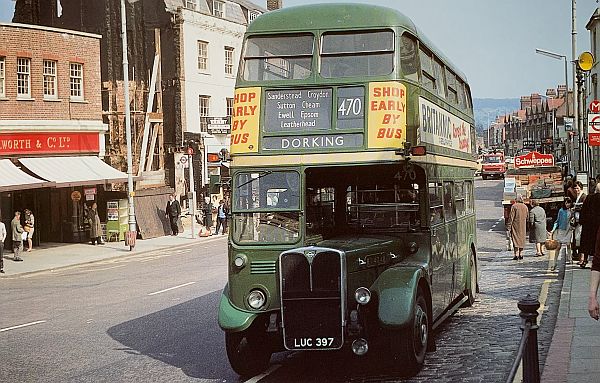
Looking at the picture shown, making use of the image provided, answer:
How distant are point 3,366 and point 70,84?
26751 millimetres

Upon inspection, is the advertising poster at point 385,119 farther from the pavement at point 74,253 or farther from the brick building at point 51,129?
the brick building at point 51,129

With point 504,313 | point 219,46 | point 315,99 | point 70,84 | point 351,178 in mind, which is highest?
point 219,46

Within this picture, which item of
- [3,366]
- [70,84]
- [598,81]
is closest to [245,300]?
[3,366]

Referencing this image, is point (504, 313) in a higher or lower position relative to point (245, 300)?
lower

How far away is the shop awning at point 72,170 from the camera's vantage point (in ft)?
108

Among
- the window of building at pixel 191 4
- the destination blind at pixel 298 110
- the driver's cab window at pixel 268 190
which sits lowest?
the driver's cab window at pixel 268 190

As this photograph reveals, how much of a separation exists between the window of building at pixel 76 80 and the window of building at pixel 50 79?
1.10 meters

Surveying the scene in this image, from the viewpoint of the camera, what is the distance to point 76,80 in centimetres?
3716

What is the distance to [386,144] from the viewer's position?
10.4 meters

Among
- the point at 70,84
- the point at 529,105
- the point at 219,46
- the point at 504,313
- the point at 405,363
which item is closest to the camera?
the point at 405,363

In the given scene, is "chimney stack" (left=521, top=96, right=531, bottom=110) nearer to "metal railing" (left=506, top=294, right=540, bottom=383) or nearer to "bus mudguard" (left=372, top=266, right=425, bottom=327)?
"bus mudguard" (left=372, top=266, right=425, bottom=327)

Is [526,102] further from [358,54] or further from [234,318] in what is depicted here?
[234,318]

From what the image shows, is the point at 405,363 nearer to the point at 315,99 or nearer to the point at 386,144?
the point at 386,144


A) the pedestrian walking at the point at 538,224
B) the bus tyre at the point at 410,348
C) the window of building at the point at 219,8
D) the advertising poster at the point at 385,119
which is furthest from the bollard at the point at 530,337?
the window of building at the point at 219,8
